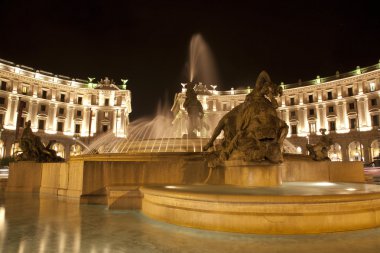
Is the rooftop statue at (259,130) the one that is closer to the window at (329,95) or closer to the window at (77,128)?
the window at (329,95)

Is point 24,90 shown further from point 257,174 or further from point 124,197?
point 257,174

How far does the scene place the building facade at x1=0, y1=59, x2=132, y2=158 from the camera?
48.3 metres

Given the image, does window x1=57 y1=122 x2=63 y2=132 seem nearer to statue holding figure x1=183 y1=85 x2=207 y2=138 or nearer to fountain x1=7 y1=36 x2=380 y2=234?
statue holding figure x1=183 y1=85 x2=207 y2=138

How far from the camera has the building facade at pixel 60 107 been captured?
4827 centimetres

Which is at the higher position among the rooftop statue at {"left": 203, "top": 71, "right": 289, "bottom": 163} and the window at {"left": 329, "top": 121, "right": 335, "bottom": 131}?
the window at {"left": 329, "top": 121, "right": 335, "bottom": 131}

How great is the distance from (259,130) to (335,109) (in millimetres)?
55407

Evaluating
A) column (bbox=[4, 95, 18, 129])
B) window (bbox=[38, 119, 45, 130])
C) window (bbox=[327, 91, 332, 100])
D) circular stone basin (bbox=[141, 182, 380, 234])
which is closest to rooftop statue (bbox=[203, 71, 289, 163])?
circular stone basin (bbox=[141, 182, 380, 234])

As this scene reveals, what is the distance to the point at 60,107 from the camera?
5781cm

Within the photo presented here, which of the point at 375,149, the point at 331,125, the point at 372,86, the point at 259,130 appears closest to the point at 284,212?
the point at 259,130

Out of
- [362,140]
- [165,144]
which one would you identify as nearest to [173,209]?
[165,144]

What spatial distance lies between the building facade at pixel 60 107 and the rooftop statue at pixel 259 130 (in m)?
44.8

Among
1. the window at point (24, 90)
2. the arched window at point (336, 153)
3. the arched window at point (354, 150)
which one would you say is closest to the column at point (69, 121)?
the window at point (24, 90)

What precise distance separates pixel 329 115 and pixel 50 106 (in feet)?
184

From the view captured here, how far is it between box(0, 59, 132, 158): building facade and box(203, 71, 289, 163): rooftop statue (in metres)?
44.8
